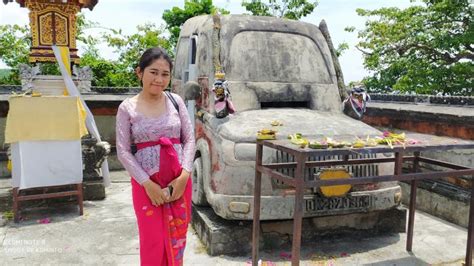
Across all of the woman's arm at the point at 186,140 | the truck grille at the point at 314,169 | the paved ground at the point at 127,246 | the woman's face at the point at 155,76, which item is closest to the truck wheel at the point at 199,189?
the paved ground at the point at 127,246

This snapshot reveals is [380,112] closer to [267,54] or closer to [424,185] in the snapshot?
[424,185]

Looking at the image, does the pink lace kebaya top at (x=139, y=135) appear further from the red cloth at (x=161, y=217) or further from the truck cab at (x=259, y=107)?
the truck cab at (x=259, y=107)

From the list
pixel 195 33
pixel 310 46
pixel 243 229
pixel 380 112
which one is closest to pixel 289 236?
pixel 243 229

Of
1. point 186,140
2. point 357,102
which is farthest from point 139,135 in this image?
point 357,102

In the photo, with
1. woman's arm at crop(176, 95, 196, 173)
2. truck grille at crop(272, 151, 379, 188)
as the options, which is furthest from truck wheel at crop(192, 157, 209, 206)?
woman's arm at crop(176, 95, 196, 173)

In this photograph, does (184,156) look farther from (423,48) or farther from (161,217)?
(423,48)

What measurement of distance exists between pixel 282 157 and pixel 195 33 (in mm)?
2551

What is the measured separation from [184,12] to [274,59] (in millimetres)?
15135

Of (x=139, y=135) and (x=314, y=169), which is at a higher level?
(x=139, y=135)

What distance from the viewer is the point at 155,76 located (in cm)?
277

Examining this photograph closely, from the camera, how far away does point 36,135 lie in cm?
519

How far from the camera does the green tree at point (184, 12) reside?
761 inches

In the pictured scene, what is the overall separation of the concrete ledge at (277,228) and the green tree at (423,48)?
974cm

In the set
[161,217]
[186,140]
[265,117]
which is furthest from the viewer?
[265,117]
